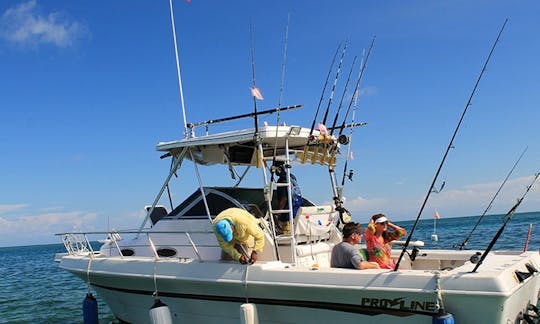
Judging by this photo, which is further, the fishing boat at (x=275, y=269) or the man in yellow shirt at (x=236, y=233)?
the man in yellow shirt at (x=236, y=233)

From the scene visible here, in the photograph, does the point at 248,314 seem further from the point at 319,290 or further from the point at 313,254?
the point at 313,254

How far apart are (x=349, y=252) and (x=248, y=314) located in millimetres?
1241

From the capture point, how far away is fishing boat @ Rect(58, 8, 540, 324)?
442 cm

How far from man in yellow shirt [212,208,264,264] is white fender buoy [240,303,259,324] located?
0.50 m

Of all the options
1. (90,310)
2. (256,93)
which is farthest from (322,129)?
(90,310)

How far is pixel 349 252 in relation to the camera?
17.2 ft

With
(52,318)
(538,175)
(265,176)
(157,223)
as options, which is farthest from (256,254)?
(52,318)

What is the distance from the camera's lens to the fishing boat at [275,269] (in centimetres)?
442

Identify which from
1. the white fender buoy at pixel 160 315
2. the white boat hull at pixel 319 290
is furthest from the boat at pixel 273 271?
the white fender buoy at pixel 160 315

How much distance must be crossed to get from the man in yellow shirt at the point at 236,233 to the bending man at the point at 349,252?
904mm

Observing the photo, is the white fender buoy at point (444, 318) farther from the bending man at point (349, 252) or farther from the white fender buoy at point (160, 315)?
the white fender buoy at point (160, 315)

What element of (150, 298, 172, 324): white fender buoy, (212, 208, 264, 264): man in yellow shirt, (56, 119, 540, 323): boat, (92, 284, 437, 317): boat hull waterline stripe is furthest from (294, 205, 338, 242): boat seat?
(150, 298, 172, 324): white fender buoy

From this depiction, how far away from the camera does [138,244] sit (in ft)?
23.4

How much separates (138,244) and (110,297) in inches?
36.9
